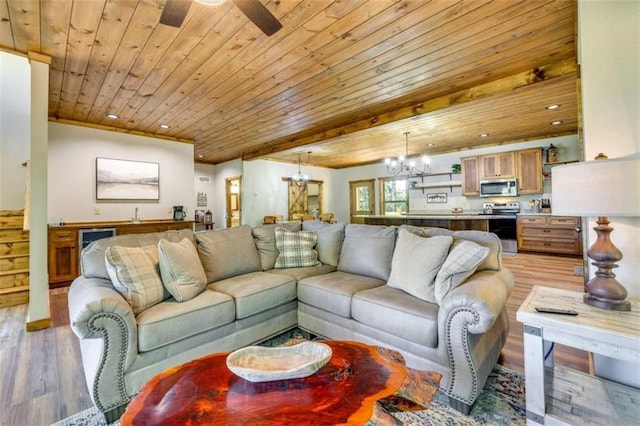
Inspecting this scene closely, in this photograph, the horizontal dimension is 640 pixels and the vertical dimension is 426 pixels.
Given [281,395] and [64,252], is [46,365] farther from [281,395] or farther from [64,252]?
[64,252]

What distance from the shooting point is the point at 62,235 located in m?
4.18

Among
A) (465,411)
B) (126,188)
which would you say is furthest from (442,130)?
(126,188)

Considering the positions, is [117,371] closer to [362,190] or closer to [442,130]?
[442,130]

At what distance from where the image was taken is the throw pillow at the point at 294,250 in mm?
2916

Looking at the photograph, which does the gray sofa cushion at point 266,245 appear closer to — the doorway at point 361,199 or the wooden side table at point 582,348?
the wooden side table at point 582,348

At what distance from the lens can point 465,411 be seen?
154 centimetres

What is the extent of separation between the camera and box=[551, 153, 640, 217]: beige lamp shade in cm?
121

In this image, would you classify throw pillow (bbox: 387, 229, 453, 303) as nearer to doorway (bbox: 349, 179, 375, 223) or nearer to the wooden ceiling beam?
the wooden ceiling beam

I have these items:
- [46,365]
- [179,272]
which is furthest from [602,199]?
[46,365]

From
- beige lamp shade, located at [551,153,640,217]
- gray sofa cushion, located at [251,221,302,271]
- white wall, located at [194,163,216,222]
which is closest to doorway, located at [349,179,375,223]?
white wall, located at [194,163,216,222]

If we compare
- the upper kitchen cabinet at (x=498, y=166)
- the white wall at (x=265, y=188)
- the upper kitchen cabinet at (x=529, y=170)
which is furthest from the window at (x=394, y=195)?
the upper kitchen cabinet at (x=529, y=170)

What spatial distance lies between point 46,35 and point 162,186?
3402 mm

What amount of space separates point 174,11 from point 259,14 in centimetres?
51

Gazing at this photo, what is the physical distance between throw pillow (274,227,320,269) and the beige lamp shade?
2099mm
